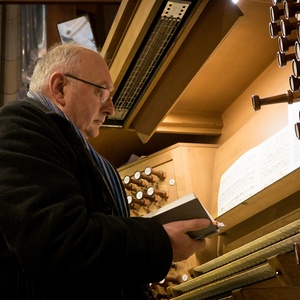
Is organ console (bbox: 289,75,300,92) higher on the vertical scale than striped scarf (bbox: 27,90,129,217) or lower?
higher

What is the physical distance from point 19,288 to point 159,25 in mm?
1520

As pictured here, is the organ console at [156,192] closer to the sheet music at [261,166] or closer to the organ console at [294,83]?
the sheet music at [261,166]

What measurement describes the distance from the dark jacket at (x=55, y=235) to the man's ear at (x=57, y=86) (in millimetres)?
402

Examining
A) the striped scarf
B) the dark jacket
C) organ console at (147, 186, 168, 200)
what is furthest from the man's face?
organ console at (147, 186, 168, 200)

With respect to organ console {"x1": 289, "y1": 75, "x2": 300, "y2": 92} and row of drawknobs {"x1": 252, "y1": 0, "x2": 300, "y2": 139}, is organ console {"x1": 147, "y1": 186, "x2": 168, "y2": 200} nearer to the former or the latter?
row of drawknobs {"x1": 252, "y1": 0, "x2": 300, "y2": 139}

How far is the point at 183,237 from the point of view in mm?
1627

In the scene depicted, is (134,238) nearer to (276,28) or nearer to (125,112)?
(276,28)

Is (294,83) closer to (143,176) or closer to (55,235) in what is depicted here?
(55,235)

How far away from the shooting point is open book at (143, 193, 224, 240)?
1.68m

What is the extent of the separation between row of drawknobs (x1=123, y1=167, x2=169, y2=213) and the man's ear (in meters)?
1.31

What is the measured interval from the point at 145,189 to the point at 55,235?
192 cm

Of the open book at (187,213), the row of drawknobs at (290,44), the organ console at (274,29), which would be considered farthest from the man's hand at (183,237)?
the organ console at (274,29)

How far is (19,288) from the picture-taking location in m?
1.47

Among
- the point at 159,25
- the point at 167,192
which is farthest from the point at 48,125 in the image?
the point at 167,192
